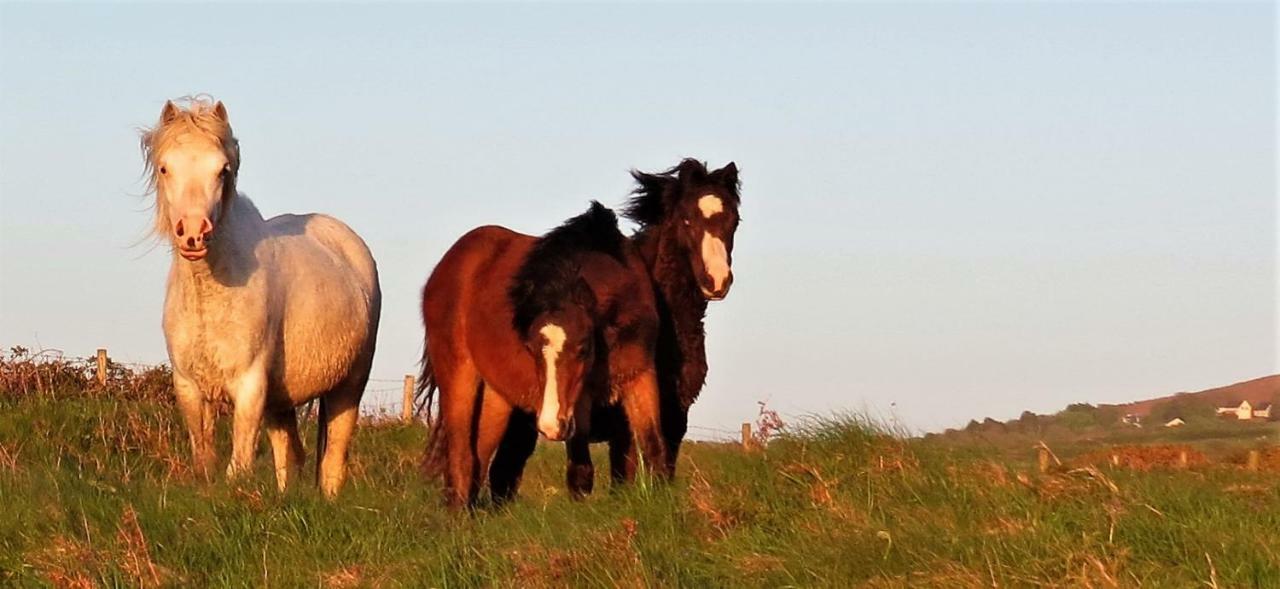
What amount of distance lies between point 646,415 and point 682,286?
124 centimetres

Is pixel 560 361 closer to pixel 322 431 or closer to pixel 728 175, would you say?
pixel 728 175

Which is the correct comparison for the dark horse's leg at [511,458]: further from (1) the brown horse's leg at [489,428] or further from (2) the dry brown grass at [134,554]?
(2) the dry brown grass at [134,554]

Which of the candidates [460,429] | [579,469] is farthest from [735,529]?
[460,429]

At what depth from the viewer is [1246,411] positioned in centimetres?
2022

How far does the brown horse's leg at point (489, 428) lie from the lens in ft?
34.0

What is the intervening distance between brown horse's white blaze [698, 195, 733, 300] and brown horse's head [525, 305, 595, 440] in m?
1.28

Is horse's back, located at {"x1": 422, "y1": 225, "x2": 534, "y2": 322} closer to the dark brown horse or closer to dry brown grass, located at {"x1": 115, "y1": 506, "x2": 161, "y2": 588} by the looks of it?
the dark brown horse

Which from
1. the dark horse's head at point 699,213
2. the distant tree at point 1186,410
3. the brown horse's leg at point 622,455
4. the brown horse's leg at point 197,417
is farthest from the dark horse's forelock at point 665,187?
the distant tree at point 1186,410

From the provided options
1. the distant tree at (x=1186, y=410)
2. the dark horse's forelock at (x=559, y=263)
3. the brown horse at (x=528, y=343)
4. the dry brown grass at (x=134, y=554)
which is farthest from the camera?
the distant tree at (x=1186, y=410)

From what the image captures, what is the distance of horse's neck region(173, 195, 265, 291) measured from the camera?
9906 millimetres

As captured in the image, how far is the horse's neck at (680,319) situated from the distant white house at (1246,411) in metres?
11.8

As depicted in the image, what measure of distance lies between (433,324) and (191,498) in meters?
2.93

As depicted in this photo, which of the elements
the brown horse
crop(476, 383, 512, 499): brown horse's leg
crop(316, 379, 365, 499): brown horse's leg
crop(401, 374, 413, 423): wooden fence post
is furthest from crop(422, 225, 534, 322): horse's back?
crop(401, 374, 413, 423): wooden fence post

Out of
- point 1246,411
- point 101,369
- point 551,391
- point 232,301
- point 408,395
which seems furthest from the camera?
point 408,395
